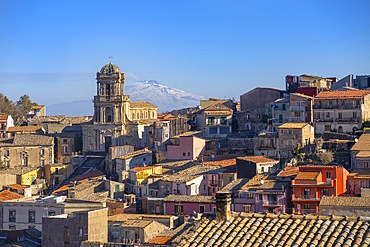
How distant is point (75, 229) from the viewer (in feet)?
117

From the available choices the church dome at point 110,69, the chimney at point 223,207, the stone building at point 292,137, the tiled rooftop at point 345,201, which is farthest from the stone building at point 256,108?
the chimney at point 223,207

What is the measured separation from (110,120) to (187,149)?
11375mm


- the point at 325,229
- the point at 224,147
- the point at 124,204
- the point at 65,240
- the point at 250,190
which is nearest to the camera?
the point at 325,229

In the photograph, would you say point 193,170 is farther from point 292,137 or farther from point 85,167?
point 85,167

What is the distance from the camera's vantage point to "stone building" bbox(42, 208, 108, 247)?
35.3m

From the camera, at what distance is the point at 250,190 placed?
42906mm

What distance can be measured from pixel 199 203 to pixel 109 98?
2408cm

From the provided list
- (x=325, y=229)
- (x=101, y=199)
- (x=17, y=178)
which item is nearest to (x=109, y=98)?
(x=17, y=178)

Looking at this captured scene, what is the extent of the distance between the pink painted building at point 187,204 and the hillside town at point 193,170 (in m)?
0.06

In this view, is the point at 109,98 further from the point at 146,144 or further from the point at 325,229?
the point at 325,229

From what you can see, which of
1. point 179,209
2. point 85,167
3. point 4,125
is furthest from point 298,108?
point 4,125

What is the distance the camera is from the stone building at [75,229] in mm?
35312

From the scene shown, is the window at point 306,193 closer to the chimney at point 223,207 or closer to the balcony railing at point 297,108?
the balcony railing at point 297,108

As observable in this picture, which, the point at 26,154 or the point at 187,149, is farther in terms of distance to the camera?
the point at 26,154
